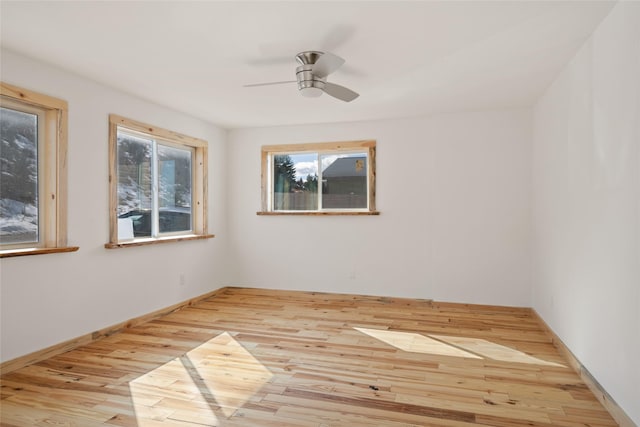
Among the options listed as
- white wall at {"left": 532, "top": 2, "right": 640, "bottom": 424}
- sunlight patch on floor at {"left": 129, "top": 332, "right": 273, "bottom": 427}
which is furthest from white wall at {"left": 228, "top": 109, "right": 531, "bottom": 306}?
sunlight patch on floor at {"left": 129, "top": 332, "right": 273, "bottom": 427}

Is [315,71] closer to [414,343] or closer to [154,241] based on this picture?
[414,343]

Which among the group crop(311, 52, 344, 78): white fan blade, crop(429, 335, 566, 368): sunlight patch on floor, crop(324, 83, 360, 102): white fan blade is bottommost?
crop(429, 335, 566, 368): sunlight patch on floor

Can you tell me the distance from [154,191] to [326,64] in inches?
102

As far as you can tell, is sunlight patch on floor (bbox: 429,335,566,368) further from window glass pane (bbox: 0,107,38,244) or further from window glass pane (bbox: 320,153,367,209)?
window glass pane (bbox: 0,107,38,244)

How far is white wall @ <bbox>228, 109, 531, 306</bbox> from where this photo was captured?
15.0ft

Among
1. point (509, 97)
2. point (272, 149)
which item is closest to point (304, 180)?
point (272, 149)

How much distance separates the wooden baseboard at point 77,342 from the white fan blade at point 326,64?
113 inches

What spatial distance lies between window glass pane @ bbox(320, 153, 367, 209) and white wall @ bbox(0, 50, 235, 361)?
1885 millimetres

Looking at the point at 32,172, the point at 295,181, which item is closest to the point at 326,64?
the point at 32,172

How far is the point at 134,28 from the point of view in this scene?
2518 mm

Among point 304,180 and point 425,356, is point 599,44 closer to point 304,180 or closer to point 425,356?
point 425,356

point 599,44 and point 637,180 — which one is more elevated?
point 599,44

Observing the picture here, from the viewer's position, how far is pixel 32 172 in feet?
10.2

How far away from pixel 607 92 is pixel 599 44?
1.15 feet
